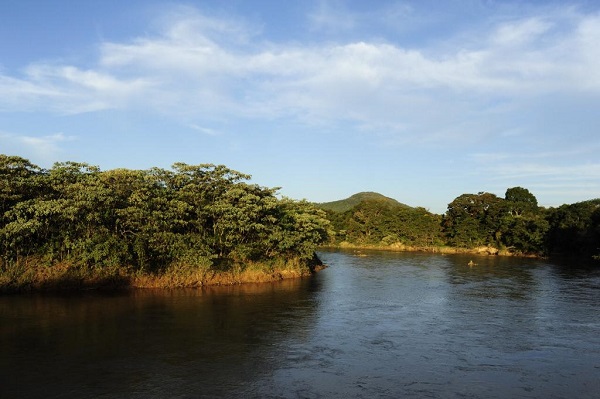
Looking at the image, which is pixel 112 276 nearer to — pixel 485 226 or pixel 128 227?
pixel 128 227

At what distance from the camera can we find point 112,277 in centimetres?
3219

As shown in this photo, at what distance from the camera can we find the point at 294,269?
4425 cm

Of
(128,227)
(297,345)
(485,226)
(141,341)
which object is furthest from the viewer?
(485,226)

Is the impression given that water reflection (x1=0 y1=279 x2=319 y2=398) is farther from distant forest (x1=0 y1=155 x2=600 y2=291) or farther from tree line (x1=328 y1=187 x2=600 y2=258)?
tree line (x1=328 y1=187 x2=600 y2=258)

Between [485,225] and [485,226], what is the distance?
0.39 meters

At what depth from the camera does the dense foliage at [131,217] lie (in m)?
29.7

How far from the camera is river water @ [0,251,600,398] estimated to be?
590 inches

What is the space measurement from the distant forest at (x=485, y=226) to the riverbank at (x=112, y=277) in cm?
4118

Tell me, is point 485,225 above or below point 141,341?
above

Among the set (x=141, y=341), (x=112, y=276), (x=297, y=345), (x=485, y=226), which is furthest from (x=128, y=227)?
(x=485, y=226)

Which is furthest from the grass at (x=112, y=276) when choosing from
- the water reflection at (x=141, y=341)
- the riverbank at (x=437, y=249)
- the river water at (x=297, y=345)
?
the riverbank at (x=437, y=249)

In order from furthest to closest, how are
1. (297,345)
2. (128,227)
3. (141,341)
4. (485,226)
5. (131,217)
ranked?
(485,226) → (128,227) → (131,217) → (141,341) → (297,345)

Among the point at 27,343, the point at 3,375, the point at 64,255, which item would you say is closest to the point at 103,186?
the point at 64,255

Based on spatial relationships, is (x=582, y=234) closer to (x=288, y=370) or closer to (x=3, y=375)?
(x=288, y=370)
